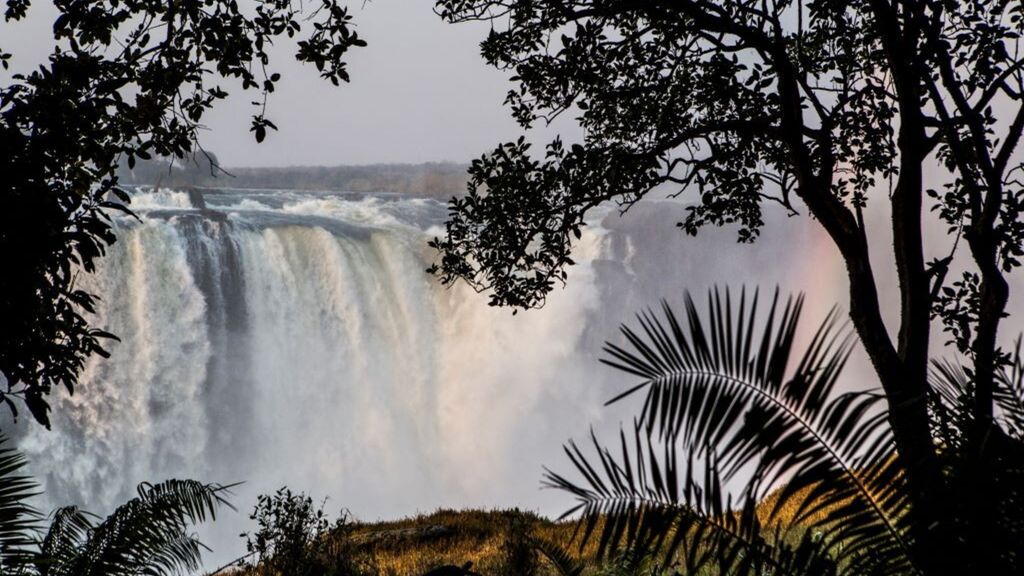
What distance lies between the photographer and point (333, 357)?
27.5m

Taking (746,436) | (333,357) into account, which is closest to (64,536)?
(746,436)

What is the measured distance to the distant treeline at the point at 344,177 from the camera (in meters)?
36.2

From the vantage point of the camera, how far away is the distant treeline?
119 feet

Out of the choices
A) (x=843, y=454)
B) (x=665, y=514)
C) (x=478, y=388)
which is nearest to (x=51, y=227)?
(x=665, y=514)

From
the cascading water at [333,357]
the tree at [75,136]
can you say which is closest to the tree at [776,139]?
the tree at [75,136]

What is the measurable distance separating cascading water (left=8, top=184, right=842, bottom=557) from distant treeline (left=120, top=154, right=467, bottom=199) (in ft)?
7.97

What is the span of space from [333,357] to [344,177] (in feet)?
40.7

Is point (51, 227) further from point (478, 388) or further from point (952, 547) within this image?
point (478, 388)

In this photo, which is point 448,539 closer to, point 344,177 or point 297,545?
point 297,545

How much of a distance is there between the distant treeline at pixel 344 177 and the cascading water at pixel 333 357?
2431 mm

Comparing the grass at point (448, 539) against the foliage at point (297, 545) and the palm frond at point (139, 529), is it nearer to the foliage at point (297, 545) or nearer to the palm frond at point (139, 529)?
the foliage at point (297, 545)

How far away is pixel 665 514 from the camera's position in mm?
2883

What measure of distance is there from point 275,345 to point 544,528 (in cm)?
1624

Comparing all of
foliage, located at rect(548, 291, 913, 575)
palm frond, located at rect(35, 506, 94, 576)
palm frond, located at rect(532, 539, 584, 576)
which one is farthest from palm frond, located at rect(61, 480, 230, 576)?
foliage, located at rect(548, 291, 913, 575)
